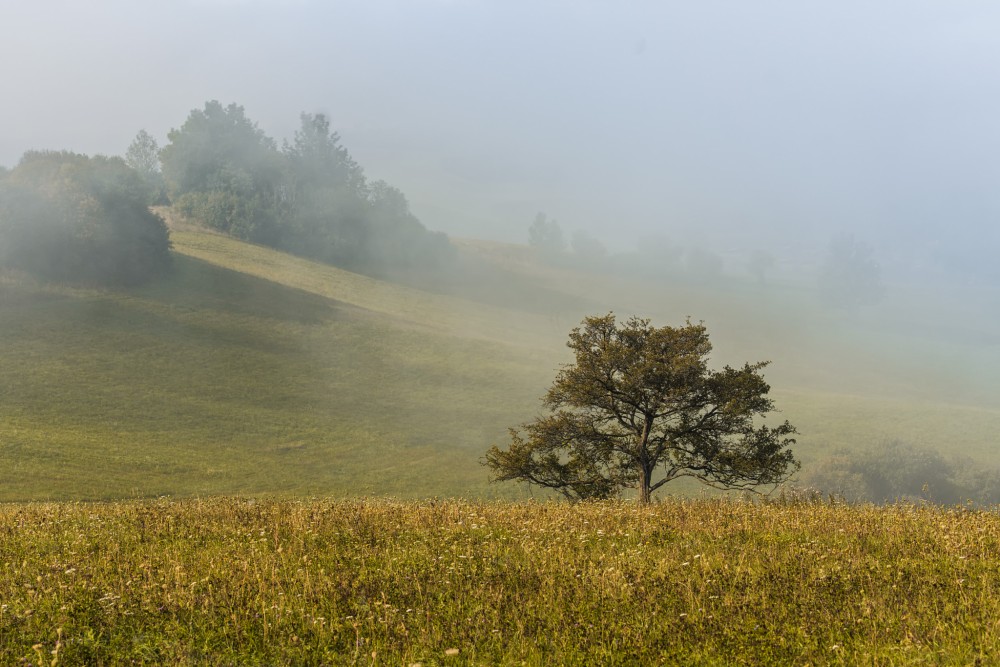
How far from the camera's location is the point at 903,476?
173ft

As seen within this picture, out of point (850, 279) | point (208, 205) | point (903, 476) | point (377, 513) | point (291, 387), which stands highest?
point (850, 279)

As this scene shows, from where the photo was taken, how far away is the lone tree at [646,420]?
74.2 ft

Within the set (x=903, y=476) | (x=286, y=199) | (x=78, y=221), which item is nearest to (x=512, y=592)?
(x=903, y=476)

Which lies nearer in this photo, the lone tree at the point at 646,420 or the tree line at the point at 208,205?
the lone tree at the point at 646,420

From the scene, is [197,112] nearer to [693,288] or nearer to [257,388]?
[257,388]

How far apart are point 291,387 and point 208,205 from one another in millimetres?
75495

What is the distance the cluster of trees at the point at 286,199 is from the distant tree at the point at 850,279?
90.6 m

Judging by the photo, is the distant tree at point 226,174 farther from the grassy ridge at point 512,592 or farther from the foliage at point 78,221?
the grassy ridge at point 512,592

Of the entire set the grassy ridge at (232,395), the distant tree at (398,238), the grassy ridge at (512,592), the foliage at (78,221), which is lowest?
the grassy ridge at (232,395)

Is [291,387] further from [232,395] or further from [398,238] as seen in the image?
[398,238]

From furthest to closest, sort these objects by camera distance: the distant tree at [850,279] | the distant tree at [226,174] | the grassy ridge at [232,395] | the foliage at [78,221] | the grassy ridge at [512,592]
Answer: the distant tree at [850,279] → the distant tree at [226,174] → the foliage at [78,221] → the grassy ridge at [232,395] → the grassy ridge at [512,592]

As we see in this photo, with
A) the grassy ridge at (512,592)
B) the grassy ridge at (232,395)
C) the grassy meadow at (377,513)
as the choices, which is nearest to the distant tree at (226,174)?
the grassy meadow at (377,513)

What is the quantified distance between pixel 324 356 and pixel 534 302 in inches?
2712

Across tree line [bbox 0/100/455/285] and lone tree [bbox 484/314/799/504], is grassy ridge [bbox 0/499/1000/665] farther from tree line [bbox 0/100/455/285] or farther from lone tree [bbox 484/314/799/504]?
tree line [bbox 0/100/455/285]
